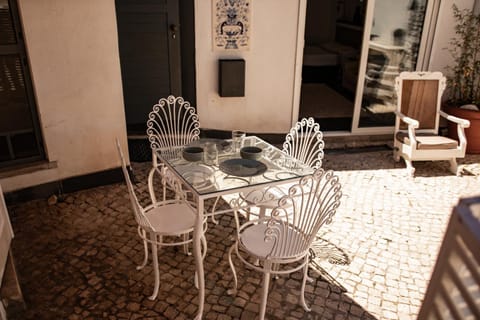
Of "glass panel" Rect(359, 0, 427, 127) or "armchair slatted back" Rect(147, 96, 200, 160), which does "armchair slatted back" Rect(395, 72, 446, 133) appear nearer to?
"glass panel" Rect(359, 0, 427, 127)

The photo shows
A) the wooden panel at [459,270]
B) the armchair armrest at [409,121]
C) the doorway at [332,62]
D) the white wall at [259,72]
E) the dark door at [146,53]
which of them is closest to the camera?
the wooden panel at [459,270]

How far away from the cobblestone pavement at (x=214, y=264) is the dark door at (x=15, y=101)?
514mm

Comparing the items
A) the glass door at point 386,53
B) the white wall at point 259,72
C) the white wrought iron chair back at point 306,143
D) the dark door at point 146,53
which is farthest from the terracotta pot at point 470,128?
the dark door at point 146,53

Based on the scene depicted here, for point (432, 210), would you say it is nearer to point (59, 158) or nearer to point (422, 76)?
point (422, 76)

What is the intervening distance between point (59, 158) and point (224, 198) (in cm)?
165

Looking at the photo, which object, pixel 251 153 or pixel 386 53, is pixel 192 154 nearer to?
pixel 251 153

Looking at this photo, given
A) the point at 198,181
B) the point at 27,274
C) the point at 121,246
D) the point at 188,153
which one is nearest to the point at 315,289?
the point at 198,181

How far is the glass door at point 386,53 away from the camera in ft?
17.3

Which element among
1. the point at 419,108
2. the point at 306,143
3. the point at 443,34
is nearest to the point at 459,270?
the point at 306,143

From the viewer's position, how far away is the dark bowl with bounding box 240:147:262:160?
2.96 m

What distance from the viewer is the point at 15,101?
373 cm

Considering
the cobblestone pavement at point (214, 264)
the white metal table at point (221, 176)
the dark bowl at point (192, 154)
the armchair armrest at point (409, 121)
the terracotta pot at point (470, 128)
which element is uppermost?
the dark bowl at point (192, 154)

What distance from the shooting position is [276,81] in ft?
16.9

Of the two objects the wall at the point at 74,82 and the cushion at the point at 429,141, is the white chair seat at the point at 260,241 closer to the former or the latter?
the wall at the point at 74,82
